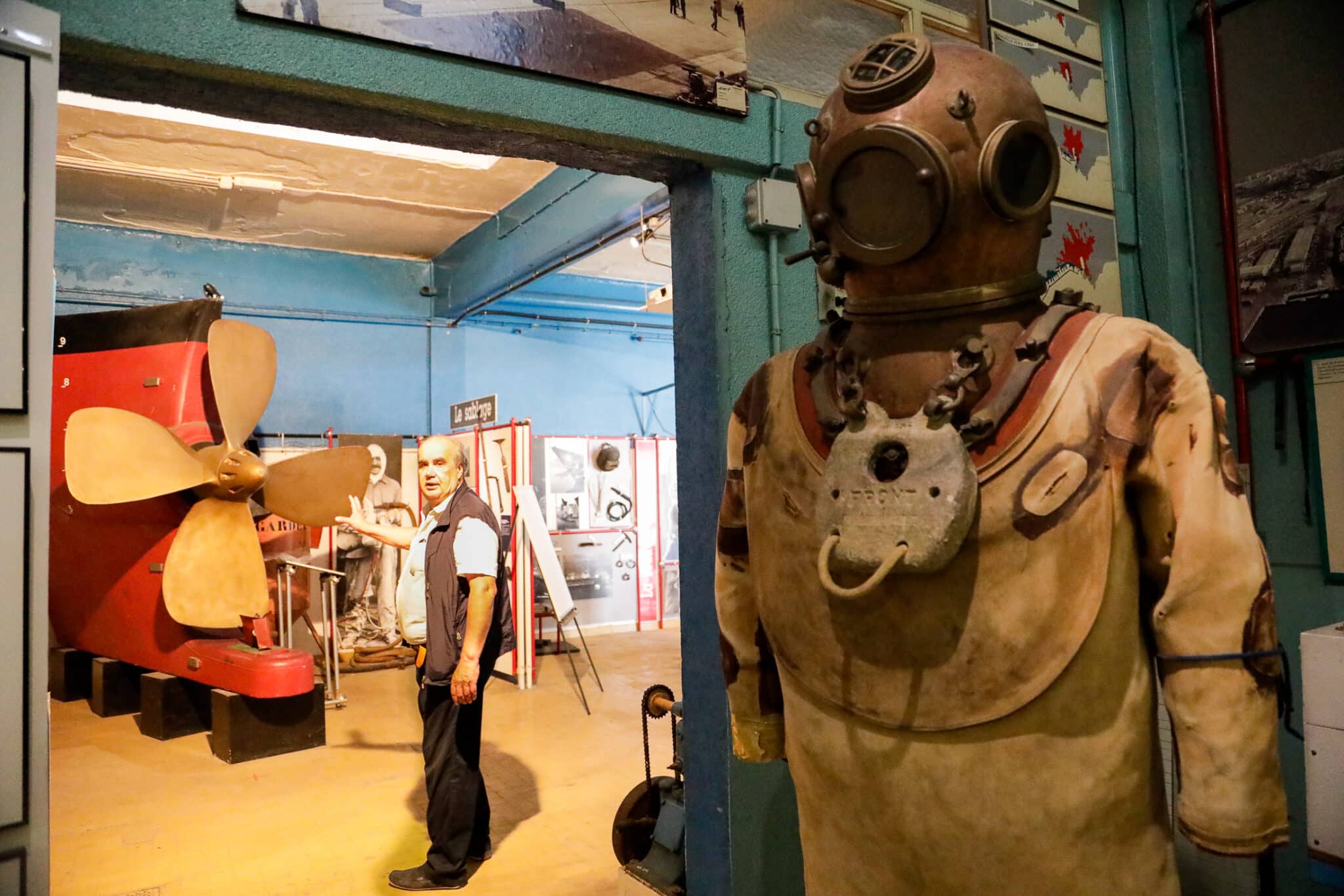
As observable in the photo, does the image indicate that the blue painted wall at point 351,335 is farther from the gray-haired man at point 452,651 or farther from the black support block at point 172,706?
the gray-haired man at point 452,651

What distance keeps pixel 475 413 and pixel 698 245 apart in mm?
4828

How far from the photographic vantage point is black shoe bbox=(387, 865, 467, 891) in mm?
3139

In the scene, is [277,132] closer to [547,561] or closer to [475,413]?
[475,413]

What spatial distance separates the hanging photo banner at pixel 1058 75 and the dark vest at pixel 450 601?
241 cm

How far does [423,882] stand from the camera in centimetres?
316

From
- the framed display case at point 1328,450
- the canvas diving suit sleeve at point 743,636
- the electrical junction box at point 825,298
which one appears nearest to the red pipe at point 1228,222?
the framed display case at point 1328,450

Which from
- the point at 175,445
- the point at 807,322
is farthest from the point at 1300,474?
the point at 175,445

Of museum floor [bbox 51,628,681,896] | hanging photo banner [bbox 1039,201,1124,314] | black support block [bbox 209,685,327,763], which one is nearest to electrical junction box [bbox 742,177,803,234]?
hanging photo banner [bbox 1039,201,1124,314]

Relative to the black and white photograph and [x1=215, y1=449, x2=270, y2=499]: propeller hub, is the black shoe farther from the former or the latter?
the black and white photograph

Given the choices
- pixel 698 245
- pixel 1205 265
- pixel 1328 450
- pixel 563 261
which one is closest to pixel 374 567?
pixel 563 261

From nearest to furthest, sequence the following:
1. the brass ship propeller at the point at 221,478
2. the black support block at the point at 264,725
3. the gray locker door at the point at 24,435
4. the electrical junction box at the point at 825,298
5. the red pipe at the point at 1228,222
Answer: the gray locker door at the point at 24,435 → the electrical junction box at the point at 825,298 → the red pipe at the point at 1228,222 → the brass ship propeller at the point at 221,478 → the black support block at the point at 264,725

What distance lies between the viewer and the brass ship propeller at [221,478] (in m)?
4.31

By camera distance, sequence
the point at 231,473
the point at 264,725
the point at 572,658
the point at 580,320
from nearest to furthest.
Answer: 1. the point at 264,725
2. the point at 231,473
3. the point at 572,658
4. the point at 580,320

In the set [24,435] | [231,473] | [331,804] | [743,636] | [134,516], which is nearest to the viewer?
[24,435]
